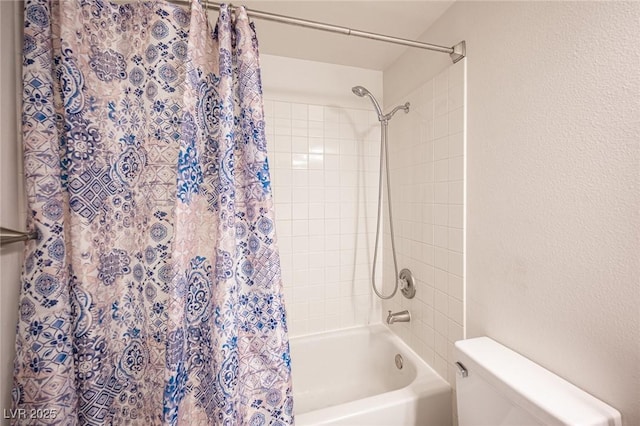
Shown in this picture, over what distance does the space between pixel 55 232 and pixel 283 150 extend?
112 centimetres

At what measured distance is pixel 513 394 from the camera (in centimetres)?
74

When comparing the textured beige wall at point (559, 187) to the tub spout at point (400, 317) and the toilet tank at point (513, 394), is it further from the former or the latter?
the tub spout at point (400, 317)

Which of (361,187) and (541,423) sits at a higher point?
(361,187)

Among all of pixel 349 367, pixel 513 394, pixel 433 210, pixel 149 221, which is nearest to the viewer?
pixel 513 394

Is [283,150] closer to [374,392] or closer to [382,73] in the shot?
[382,73]

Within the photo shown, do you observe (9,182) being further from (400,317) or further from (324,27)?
(400,317)

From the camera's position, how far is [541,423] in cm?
67

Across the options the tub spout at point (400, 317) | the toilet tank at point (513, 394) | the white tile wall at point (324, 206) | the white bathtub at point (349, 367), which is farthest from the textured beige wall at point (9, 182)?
the tub spout at point (400, 317)

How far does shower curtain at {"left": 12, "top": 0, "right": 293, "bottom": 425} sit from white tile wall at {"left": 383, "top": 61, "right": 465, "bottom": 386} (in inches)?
31.1

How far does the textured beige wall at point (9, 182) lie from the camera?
2.35ft

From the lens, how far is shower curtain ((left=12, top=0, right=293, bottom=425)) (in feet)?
2.47

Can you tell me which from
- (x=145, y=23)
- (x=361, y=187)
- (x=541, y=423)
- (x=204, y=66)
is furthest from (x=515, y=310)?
(x=145, y=23)

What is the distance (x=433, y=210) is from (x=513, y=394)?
0.78m

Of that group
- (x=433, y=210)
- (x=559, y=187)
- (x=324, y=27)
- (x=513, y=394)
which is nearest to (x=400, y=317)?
(x=433, y=210)
